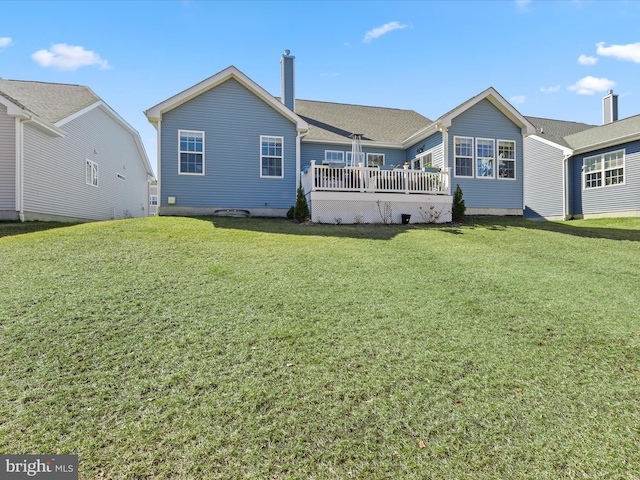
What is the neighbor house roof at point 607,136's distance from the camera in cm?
1541

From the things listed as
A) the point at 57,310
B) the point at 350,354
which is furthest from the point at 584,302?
the point at 57,310

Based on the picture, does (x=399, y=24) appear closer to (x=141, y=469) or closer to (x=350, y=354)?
(x=350, y=354)

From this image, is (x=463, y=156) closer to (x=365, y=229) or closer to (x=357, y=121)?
(x=357, y=121)

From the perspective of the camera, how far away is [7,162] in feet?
37.3

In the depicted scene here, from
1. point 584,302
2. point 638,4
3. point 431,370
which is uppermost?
point 638,4

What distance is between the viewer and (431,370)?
3176mm

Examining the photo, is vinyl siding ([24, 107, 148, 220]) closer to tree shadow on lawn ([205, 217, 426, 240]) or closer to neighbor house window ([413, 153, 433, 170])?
tree shadow on lawn ([205, 217, 426, 240])

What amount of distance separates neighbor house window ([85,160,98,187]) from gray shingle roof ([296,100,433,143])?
1023 cm

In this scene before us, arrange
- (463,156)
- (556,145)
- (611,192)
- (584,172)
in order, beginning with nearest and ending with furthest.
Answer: (463,156) < (611,192) < (584,172) < (556,145)

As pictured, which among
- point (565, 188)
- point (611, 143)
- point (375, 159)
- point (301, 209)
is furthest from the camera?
point (565, 188)

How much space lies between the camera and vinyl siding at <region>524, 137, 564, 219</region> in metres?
18.2

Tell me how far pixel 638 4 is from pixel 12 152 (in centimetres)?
1988

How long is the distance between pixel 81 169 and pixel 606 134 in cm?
2527

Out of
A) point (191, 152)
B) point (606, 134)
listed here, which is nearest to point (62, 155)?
point (191, 152)
